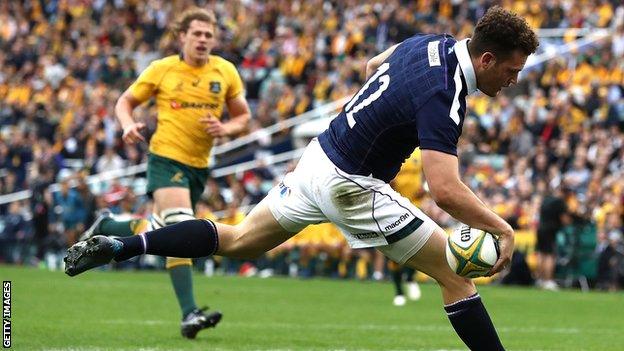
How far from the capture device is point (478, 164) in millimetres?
23125

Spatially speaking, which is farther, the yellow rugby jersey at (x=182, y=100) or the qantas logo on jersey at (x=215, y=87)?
the qantas logo on jersey at (x=215, y=87)

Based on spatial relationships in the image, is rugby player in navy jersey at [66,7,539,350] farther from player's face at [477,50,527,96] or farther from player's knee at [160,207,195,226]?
player's knee at [160,207,195,226]

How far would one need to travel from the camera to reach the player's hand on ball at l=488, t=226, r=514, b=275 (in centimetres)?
625

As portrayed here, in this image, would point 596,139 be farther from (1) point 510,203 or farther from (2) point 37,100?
(2) point 37,100

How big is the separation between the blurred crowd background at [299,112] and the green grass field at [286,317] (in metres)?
1.96

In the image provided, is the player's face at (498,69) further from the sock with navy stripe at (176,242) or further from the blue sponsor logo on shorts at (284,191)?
the sock with navy stripe at (176,242)

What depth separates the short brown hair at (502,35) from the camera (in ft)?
20.8

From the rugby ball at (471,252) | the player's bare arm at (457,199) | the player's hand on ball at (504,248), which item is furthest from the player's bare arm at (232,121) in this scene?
the player's hand on ball at (504,248)

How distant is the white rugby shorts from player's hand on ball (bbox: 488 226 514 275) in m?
0.59

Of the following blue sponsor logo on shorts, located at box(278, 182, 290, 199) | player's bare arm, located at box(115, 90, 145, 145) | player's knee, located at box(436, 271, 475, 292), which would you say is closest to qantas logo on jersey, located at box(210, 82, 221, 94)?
player's bare arm, located at box(115, 90, 145, 145)

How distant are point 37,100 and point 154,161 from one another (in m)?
22.7

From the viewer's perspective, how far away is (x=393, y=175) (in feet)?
22.5

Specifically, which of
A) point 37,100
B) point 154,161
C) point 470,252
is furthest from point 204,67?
point 37,100

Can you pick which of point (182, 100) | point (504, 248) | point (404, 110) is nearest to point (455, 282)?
point (504, 248)
